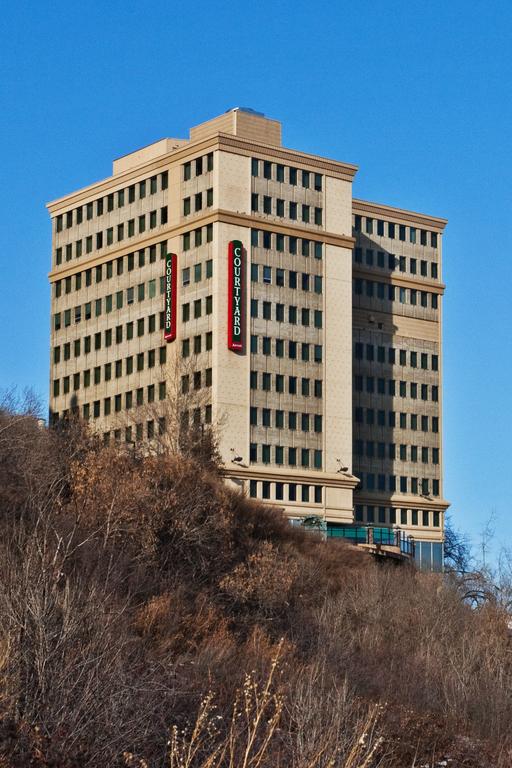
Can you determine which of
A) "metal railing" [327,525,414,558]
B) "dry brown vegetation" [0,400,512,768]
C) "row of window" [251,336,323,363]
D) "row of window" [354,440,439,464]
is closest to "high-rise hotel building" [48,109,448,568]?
"row of window" [251,336,323,363]

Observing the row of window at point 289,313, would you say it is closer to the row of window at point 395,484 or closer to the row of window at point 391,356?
the row of window at point 391,356

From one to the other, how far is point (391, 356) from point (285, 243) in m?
19.8

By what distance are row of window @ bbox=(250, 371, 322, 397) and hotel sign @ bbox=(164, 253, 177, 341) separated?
7.98 meters

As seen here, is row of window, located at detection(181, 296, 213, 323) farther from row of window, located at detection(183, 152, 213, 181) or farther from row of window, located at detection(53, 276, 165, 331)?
row of window, located at detection(183, 152, 213, 181)

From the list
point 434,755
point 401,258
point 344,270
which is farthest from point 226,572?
point 401,258

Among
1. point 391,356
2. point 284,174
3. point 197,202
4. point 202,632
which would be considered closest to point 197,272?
point 197,202

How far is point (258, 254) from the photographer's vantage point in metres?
125

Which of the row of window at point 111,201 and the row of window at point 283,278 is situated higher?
the row of window at point 111,201

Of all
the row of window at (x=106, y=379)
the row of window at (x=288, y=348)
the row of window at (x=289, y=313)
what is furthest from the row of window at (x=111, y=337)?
the row of window at (x=289, y=313)

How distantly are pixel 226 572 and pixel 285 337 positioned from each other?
1907 inches

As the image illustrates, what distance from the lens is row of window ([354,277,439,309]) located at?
141 m

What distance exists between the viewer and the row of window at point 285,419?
405 ft

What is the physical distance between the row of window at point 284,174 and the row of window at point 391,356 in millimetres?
16505

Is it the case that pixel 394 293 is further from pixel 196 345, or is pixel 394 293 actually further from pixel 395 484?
pixel 196 345
